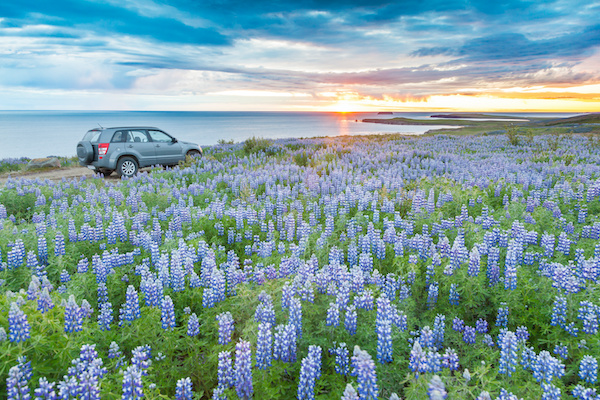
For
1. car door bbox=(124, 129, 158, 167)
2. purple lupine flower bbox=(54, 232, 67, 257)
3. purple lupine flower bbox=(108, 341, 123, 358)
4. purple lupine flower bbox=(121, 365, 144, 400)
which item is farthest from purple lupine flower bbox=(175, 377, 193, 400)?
car door bbox=(124, 129, 158, 167)

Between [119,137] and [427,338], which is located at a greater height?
[119,137]

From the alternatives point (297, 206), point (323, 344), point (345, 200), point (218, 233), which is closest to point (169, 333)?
point (323, 344)

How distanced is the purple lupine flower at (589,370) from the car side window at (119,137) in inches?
713

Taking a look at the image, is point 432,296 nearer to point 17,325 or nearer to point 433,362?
point 433,362

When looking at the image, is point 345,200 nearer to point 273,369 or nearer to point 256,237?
point 256,237

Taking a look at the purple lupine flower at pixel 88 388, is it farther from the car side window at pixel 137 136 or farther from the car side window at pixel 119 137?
the car side window at pixel 137 136

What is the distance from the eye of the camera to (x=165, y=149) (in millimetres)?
19047

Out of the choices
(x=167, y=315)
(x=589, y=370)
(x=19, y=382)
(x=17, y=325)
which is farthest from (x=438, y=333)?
(x=17, y=325)

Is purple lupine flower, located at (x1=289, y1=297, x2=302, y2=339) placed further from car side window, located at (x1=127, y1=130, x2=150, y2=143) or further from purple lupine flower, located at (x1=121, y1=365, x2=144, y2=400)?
car side window, located at (x1=127, y1=130, x2=150, y2=143)

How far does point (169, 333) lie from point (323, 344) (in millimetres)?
1615

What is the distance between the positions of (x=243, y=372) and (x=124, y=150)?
16.6 meters

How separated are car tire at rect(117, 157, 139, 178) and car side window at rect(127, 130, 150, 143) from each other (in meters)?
0.92

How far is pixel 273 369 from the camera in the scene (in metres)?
3.31

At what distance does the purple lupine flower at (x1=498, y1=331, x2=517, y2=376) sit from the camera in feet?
10.5
